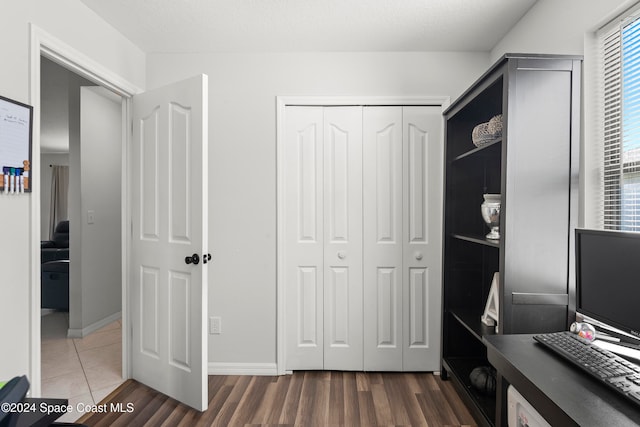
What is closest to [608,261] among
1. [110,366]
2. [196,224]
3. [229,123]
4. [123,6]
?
[196,224]

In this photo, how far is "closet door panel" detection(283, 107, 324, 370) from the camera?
263 centimetres

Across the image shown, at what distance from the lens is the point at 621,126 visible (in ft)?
4.86

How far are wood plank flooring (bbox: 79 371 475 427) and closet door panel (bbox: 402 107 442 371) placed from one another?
9.8 inches

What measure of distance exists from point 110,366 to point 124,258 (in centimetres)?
95

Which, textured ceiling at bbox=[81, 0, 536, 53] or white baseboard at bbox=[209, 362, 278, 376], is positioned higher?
Answer: textured ceiling at bbox=[81, 0, 536, 53]

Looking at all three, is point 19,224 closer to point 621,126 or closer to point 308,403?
point 308,403

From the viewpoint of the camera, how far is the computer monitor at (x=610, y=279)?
3.74ft

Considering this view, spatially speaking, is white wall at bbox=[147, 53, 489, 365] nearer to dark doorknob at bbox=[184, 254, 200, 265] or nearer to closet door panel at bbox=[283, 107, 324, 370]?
closet door panel at bbox=[283, 107, 324, 370]

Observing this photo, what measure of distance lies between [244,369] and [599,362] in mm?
2263

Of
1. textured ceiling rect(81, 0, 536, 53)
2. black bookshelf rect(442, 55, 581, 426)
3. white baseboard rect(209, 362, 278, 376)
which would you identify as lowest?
white baseboard rect(209, 362, 278, 376)

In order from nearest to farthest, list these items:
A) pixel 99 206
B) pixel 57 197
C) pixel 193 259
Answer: pixel 193 259 < pixel 99 206 < pixel 57 197

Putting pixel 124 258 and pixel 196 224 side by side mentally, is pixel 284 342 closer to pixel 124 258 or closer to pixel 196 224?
pixel 196 224

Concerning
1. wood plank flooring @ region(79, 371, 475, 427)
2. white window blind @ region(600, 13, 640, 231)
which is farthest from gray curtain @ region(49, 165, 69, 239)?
white window blind @ region(600, 13, 640, 231)

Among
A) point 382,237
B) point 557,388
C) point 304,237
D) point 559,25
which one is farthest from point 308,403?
point 559,25
